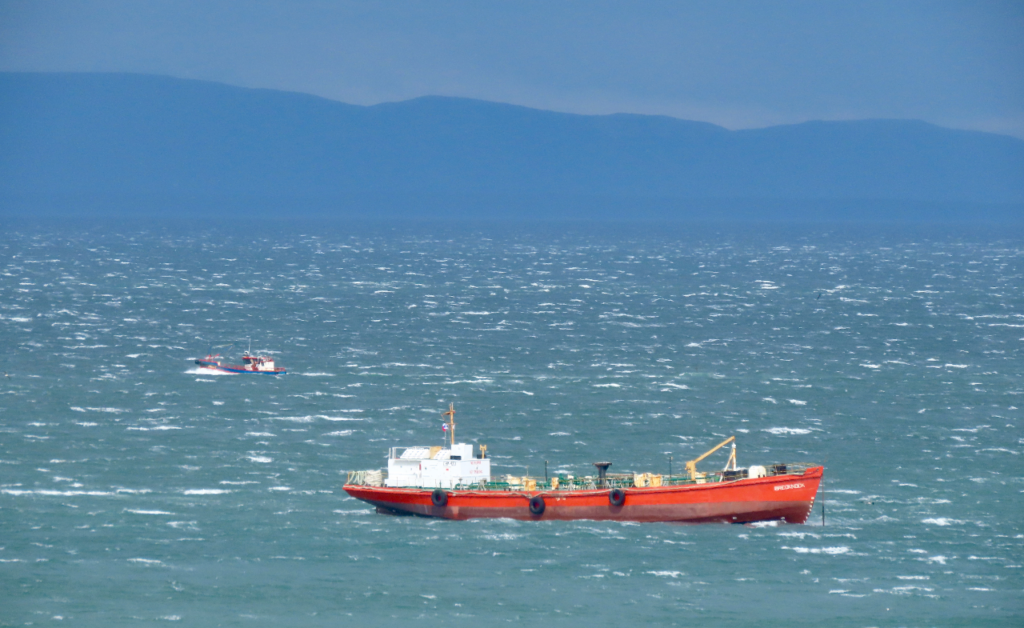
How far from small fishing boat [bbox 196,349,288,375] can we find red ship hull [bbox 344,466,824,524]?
4986 cm

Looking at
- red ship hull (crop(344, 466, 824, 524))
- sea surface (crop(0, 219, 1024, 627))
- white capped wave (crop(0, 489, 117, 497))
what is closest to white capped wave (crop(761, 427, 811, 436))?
sea surface (crop(0, 219, 1024, 627))

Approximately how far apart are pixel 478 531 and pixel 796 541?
17244 mm

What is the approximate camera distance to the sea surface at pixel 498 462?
7138cm

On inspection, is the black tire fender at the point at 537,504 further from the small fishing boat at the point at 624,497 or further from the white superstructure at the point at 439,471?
the white superstructure at the point at 439,471

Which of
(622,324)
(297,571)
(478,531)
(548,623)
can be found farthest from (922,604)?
(622,324)

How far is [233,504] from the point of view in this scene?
3430 inches

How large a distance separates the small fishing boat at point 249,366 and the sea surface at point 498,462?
1.72 meters

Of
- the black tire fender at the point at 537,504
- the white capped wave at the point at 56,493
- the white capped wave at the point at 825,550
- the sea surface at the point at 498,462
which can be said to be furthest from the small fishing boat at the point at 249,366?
the white capped wave at the point at 825,550

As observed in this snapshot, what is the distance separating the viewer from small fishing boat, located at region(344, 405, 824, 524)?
84562mm

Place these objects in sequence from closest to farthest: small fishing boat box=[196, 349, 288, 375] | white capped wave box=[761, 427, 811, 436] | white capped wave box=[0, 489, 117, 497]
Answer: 1. white capped wave box=[0, 489, 117, 497]
2. white capped wave box=[761, 427, 811, 436]
3. small fishing boat box=[196, 349, 288, 375]

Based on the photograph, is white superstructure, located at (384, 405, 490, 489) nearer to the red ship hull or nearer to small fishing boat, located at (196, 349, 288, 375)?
the red ship hull

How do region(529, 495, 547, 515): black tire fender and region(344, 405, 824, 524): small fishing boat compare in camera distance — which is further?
region(529, 495, 547, 515): black tire fender

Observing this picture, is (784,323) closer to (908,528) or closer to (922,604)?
(908,528)

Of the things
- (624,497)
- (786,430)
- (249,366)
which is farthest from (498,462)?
(249,366)
